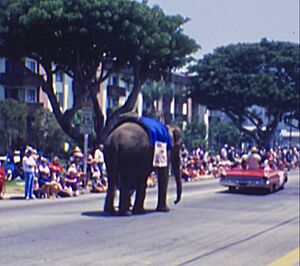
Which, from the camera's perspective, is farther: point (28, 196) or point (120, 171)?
point (28, 196)

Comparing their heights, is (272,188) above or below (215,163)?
below

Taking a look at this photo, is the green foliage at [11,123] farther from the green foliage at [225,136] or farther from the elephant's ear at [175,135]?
the green foliage at [225,136]

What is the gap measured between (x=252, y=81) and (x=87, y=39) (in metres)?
30.4

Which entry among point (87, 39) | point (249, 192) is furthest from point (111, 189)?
point (87, 39)

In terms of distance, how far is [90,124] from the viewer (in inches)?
1218

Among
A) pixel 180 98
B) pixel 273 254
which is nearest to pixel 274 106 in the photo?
pixel 180 98

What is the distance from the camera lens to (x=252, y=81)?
221ft

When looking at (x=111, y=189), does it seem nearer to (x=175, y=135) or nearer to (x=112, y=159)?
(x=112, y=159)

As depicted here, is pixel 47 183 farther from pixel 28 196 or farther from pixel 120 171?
pixel 120 171

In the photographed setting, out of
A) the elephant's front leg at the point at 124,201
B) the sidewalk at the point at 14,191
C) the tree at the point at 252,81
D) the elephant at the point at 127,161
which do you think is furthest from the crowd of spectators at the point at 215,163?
the tree at the point at 252,81

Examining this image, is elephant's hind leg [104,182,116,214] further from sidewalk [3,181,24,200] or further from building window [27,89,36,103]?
building window [27,89,36,103]

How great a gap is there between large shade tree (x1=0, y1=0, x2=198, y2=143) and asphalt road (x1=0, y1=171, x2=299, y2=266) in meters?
16.3

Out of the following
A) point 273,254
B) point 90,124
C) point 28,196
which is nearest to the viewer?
point 273,254

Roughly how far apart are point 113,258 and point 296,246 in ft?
14.2
